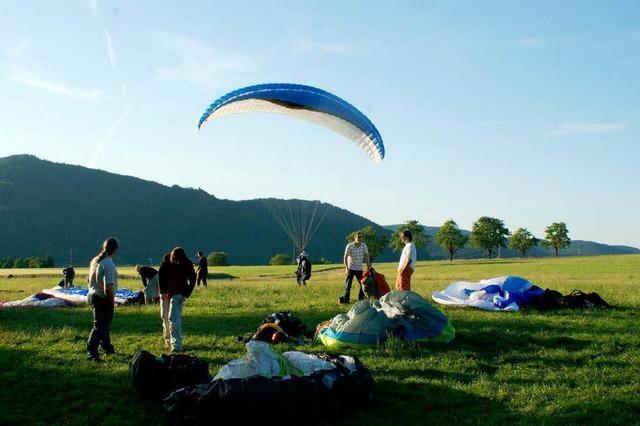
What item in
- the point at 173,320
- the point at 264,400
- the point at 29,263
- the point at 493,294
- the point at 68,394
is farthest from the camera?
the point at 29,263

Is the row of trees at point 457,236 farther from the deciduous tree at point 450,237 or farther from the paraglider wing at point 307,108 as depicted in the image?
the paraglider wing at point 307,108

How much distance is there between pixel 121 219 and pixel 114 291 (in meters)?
143

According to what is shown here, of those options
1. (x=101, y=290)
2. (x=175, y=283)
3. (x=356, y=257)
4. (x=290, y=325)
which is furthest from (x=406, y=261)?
(x=101, y=290)

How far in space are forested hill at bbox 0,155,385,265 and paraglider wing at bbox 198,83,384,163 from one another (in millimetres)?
110760

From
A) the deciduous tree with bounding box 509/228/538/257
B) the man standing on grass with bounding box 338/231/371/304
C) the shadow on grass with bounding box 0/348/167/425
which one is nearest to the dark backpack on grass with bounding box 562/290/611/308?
the man standing on grass with bounding box 338/231/371/304

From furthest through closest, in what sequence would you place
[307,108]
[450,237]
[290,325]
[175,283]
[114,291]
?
1. [450,237]
2. [307,108]
3. [290,325]
4. [175,283]
5. [114,291]

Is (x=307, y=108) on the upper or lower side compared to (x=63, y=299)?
upper

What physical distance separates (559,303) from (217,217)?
157 m

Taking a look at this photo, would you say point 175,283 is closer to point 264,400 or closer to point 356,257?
point 264,400

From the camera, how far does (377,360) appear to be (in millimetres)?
9203

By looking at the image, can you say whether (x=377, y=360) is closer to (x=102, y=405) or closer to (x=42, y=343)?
(x=102, y=405)

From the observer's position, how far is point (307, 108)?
55.1 ft

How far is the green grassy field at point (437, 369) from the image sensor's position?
22.4 ft

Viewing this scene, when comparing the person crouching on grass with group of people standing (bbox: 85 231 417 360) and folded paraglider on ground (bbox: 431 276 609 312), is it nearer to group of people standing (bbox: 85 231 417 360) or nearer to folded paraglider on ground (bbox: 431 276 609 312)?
folded paraglider on ground (bbox: 431 276 609 312)
